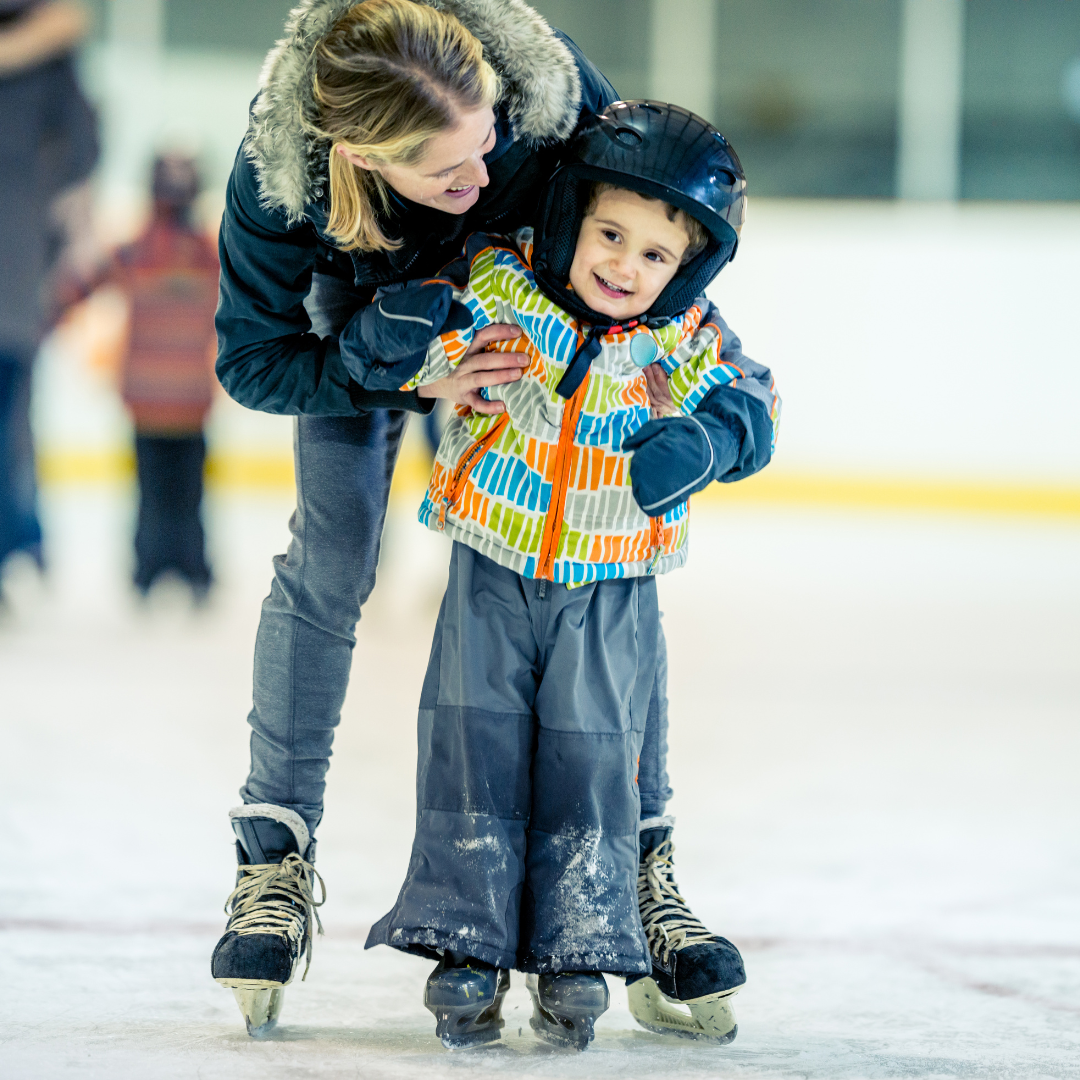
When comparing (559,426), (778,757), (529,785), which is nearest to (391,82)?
(559,426)

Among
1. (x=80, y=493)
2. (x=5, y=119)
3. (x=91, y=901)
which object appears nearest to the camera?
(x=91, y=901)

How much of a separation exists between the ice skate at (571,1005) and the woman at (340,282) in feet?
0.39

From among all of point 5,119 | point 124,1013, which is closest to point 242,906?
point 124,1013

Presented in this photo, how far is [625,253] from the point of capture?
1296mm

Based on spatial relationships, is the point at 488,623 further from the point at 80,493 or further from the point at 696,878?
the point at 80,493

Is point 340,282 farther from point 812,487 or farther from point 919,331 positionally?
point 812,487

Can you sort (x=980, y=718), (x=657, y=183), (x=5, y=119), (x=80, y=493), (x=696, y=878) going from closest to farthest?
(x=657, y=183), (x=696, y=878), (x=980, y=718), (x=5, y=119), (x=80, y=493)

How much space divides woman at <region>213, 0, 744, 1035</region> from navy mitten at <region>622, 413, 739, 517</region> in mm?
180

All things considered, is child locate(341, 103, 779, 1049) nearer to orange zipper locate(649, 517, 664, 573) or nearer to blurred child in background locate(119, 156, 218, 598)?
orange zipper locate(649, 517, 664, 573)

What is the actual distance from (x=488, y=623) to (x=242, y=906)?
0.39 m

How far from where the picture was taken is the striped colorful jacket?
4.33 feet

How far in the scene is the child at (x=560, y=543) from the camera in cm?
129

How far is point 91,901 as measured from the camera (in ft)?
5.78

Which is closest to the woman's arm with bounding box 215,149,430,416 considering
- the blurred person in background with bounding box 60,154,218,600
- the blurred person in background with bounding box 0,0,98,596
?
the blurred person in background with bounding box 0,0,98,596
